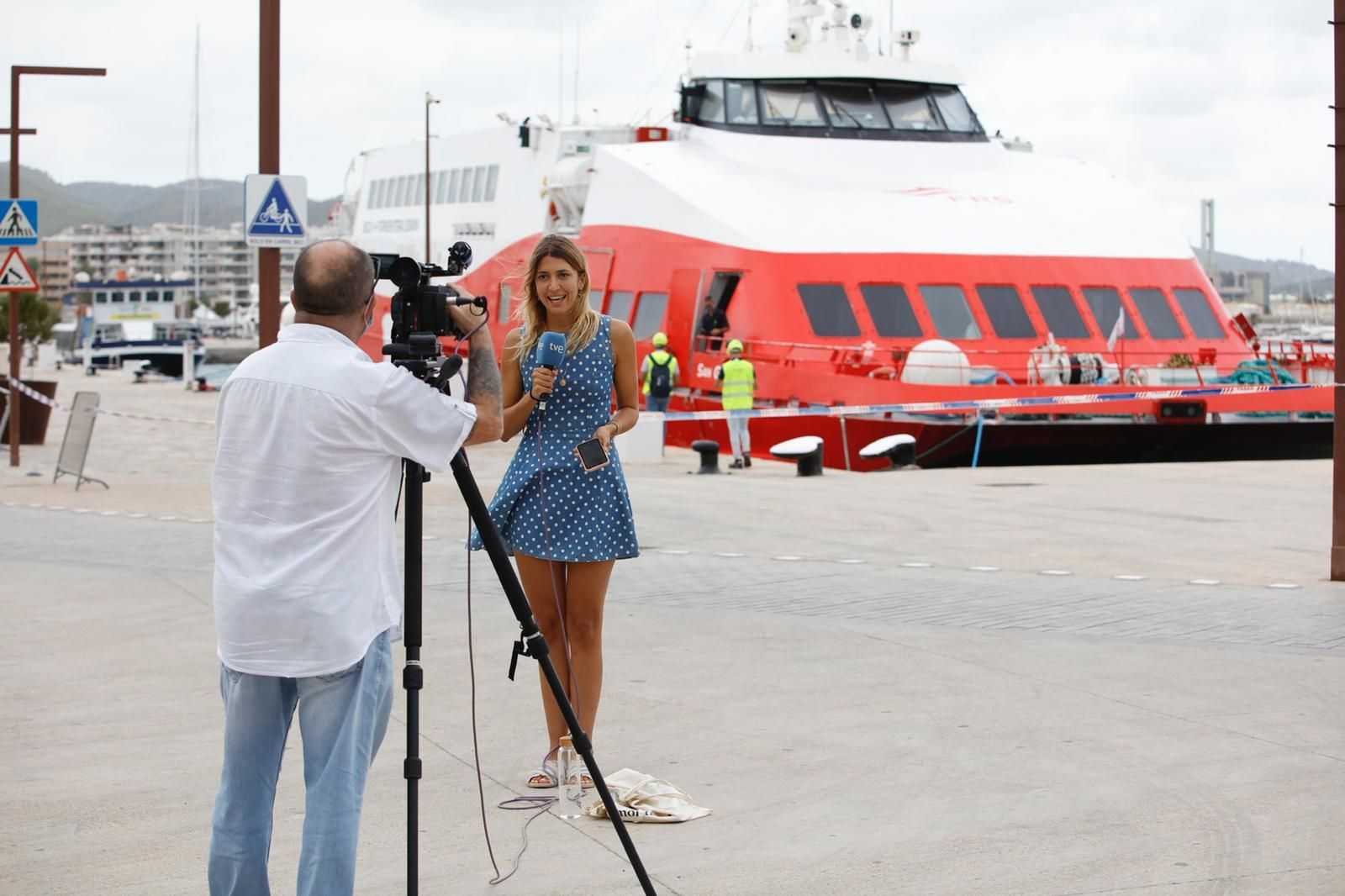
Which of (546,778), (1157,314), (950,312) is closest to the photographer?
(546,778)

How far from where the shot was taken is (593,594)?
18.9 ft

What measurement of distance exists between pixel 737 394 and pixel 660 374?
6.94 ft

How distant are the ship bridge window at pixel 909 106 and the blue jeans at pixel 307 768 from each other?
73.5ft

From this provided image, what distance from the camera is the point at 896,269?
21.3m

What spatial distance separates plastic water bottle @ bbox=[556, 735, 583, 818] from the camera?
5438 mm

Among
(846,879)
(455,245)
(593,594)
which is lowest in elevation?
(846,879)

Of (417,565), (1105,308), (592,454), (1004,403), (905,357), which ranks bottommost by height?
(417,565)

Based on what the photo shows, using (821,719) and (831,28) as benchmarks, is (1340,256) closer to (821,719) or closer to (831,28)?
(821,719)

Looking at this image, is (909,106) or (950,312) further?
(909,106)

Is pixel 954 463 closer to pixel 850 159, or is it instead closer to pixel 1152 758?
pixel 850 159

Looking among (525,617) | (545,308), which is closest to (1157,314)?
(545,308)

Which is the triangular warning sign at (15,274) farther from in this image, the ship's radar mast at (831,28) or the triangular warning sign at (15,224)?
the ship's radar mast at (831,28)

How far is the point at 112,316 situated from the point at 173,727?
94.6 metres

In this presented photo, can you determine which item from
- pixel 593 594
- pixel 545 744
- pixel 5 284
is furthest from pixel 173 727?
pixel 5 284
